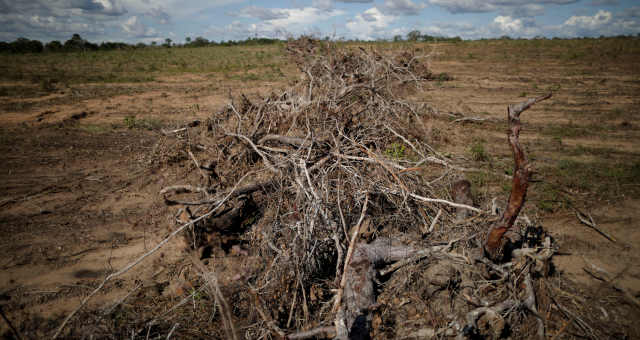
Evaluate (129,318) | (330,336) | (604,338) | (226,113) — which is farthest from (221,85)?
(604,338)

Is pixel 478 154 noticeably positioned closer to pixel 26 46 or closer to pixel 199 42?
pixel 26 46

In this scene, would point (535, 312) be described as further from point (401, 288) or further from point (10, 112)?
point (10, 112)

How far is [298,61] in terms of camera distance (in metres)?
7.79

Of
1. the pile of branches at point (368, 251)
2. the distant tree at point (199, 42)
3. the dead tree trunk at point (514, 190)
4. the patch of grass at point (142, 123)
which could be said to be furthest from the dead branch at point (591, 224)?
the distant tree at point (199, 42)

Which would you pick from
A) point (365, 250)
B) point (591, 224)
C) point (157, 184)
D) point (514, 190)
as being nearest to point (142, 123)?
point (157, 184)

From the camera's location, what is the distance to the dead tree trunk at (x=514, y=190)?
1.98 metres

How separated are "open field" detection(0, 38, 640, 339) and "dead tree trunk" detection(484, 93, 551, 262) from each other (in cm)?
15

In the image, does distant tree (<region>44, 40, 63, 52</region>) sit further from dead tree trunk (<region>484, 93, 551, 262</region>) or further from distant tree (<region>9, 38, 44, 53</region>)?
dead tree trunk (<region>484, 93, 551, 262</region>)

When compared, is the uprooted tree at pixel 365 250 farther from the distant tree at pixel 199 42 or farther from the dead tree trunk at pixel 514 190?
the distant tree at pixel 199 42

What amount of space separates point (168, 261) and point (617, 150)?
7.66 meters

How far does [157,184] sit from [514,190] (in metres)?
4.68

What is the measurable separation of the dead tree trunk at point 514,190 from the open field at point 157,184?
15cm

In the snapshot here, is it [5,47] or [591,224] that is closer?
[591,224]

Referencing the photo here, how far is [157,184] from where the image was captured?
15.3 ft
